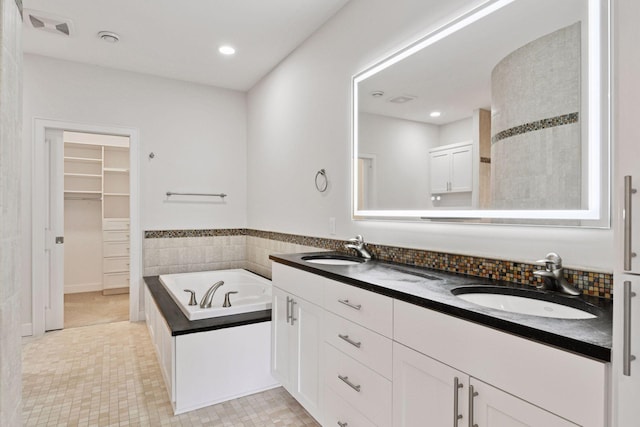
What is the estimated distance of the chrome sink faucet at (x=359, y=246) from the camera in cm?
226

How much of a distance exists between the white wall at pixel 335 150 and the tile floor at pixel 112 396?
1.26 meters

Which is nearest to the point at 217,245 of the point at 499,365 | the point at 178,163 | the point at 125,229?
the point at 178,163

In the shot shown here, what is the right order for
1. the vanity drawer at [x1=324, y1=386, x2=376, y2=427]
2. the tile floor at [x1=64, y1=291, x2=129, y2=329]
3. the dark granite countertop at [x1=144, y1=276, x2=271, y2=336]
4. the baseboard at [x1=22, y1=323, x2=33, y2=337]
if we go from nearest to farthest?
the vanity drawer at [x1=324, y1=386, x2=376, y2=427], the dark granite countertop at [x1=144, y1=276, x2=271, y2=336], the baseboard at [x1=22, y1=323, x2=33, y2=337], the tile floor at [x1=64, y1=291, x2=129, y2=329]

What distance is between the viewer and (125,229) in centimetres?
507

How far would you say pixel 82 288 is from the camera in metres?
5.09

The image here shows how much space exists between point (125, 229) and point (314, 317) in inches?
165

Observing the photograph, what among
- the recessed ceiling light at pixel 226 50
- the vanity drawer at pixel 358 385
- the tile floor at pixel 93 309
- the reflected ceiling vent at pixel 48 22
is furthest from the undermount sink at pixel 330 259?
the tile floor at pixel 93 309

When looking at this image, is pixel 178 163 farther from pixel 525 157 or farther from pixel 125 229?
pixel 525 157

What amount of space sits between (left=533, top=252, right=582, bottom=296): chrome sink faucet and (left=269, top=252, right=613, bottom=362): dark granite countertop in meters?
0.04

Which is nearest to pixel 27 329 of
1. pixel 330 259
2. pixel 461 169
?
pixel 330 259

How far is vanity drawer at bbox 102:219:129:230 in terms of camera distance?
4938 millimetres

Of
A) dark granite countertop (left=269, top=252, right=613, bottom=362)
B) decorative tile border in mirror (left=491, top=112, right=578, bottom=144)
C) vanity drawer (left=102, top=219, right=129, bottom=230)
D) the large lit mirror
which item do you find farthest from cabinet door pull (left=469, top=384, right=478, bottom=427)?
vanity drawer (left=102, top=219, right=129, bottom=230)

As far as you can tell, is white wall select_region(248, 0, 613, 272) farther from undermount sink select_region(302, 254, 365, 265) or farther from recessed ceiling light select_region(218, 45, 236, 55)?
recessed ceiling light select_region(218, 45, 236, 55)

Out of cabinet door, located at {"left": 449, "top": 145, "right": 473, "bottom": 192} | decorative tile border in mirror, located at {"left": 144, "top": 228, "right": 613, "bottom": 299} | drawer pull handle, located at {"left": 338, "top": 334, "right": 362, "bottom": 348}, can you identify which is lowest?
drawer pull handle, located at {"left": 338, "top": 334, "right": 362, "bottom": 348}
